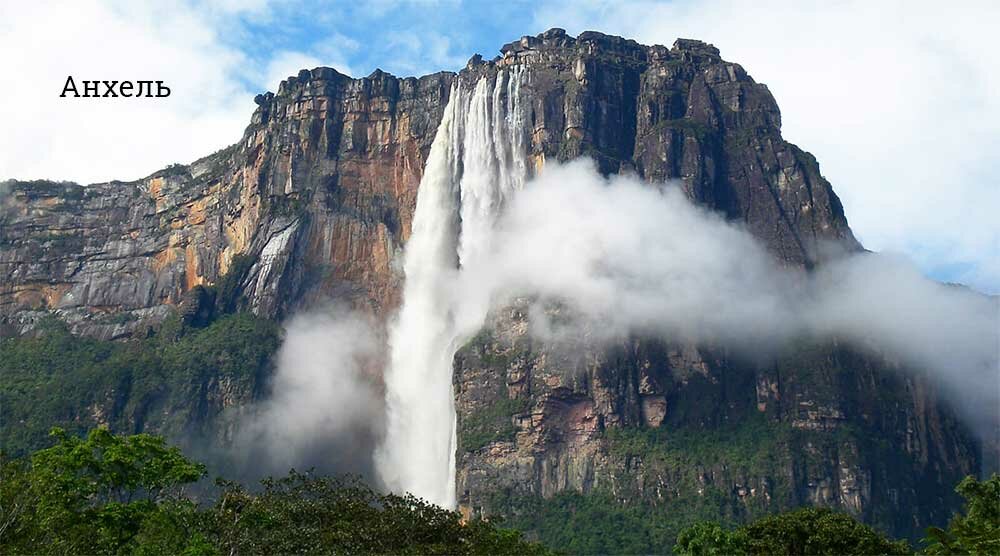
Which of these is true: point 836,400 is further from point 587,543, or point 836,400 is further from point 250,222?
point 250,222

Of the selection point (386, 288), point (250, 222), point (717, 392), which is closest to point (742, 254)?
point (717, 392)

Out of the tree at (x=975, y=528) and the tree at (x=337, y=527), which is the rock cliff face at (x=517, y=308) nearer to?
the tree at (x=975, y=528)

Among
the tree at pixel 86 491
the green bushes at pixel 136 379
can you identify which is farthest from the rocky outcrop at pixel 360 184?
the tree at pixel 86 491

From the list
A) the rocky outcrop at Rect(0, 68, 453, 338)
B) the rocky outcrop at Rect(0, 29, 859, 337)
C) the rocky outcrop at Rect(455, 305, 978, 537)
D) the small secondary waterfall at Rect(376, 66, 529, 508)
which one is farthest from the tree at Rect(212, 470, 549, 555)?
the rocky outcrop at Rect(0, 68, 453, 338)

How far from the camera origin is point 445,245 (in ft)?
431

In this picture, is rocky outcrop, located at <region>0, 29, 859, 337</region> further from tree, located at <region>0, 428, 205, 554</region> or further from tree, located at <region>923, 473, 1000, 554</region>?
tree, located at <region>0, 428, 205, 554</region>

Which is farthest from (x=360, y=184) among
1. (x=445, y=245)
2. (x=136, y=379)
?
(x=136, y=379)

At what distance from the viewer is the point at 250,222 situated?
447ft

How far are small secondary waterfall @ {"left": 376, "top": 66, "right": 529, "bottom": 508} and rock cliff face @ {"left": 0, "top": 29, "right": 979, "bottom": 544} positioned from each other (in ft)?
8.20

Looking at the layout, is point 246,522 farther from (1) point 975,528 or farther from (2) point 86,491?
(1) point 975,528

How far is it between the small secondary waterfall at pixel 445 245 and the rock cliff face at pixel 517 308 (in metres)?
2.50

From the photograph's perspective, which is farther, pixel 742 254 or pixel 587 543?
pixel 742 254

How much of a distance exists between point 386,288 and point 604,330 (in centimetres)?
2925

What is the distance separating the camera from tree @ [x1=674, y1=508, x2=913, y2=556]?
54.0 metres
